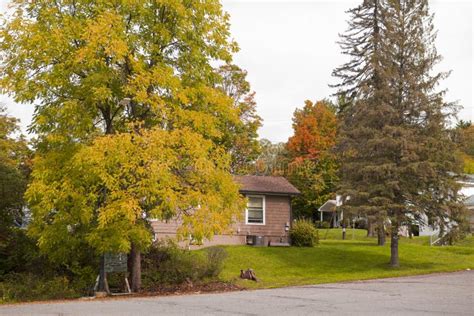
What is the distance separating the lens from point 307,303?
1291cm

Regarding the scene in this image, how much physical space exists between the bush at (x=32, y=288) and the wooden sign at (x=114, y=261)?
4.10ft

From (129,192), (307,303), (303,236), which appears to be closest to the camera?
(307,303)

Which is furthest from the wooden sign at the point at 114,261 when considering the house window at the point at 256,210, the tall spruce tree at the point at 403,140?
the house window at the point at 256,210

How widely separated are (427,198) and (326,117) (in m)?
30.9

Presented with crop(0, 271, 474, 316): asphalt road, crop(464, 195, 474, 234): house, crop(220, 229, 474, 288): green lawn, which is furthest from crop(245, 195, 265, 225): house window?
crop(0, 271, 474, 316): asphalt road

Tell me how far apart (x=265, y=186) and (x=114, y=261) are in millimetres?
15226

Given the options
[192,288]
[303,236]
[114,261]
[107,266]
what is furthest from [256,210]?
[107,266]

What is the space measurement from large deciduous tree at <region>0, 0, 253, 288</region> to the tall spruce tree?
825cm

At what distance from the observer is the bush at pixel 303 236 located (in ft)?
97.5

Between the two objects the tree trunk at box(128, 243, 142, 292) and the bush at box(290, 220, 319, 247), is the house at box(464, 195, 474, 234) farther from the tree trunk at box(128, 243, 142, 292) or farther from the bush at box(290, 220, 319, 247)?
the tree trunk at box(128, 243, 142, 292)

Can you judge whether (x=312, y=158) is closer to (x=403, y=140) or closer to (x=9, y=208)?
(x=403, y=140)

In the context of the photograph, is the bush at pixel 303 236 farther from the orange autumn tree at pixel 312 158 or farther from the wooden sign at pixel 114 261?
the orange autumn tree at pixel 312 158

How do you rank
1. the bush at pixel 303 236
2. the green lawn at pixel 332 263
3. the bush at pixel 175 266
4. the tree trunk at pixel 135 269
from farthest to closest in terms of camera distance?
the bush at pixel 303 236
the green lawn at pixel 332 263
the bush at pixel 175 266
the tree trunk at pixel 135 269

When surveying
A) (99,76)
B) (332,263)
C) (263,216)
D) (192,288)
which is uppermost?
(99,76)
